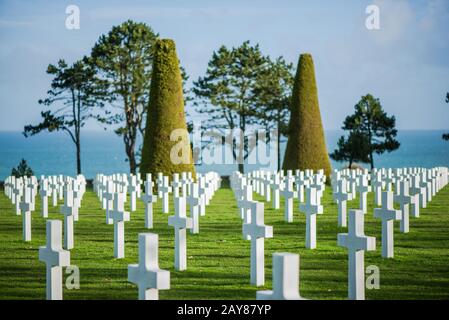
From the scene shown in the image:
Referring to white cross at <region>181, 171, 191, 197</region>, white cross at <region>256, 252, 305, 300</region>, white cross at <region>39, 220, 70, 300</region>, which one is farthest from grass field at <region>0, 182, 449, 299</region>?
white cross at <region>256, 252, 305, 300</region>

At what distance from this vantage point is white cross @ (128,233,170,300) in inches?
254

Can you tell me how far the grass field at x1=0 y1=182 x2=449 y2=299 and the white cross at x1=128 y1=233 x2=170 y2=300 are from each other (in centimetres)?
201

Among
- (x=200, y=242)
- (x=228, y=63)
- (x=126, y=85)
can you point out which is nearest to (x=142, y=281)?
(x=200, y=242)

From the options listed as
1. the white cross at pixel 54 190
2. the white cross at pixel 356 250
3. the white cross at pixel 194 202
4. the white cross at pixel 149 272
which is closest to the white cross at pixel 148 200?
the white cross at pixel 194 202

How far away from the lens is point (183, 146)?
89.6ft

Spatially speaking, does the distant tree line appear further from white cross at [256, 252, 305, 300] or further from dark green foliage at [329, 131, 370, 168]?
white cross at [256, 252, 305, 300]

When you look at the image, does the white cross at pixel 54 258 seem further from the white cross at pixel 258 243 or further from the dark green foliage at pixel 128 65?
the dark green foliage at pixel 128 65

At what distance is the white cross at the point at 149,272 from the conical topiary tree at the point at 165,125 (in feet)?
66.8

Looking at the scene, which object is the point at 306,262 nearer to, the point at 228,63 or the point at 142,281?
the point at 142,281

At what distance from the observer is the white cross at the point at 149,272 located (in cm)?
646

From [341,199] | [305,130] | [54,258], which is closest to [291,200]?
[341,199]

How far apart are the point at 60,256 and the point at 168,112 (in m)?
20.2

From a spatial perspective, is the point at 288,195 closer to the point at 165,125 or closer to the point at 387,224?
the point at 387,224

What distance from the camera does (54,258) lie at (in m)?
7.43
